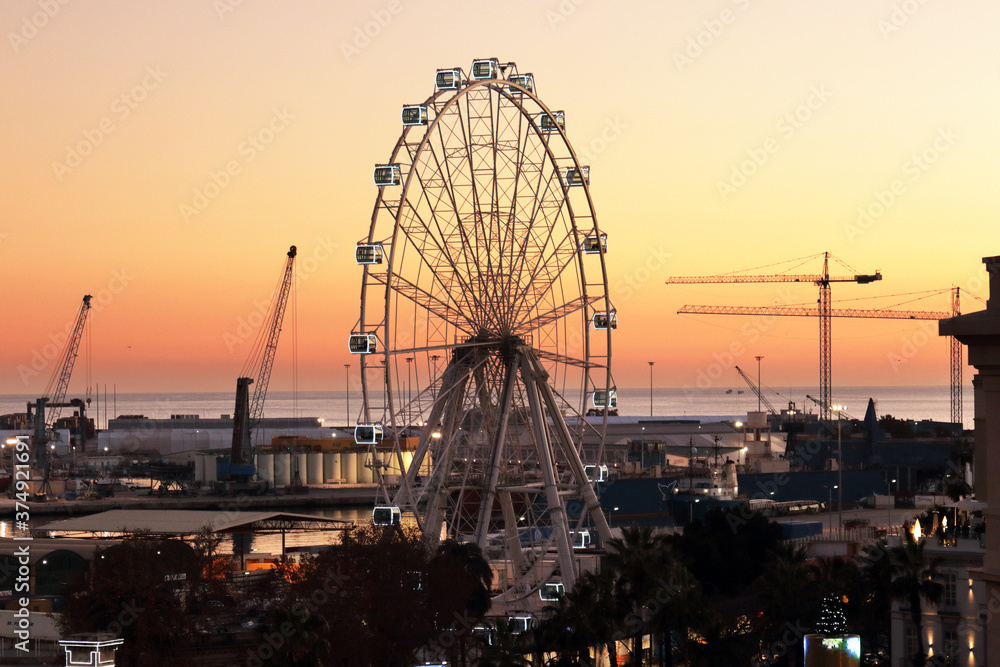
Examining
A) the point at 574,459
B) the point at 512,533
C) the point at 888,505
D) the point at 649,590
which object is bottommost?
the point at 888,505

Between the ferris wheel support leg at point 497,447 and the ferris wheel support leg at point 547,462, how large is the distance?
666mm

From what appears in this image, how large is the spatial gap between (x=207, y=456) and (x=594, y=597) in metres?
134

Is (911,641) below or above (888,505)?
below

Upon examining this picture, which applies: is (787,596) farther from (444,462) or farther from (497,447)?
(444,462)

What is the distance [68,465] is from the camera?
189000 millimetres

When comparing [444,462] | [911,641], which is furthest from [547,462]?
[911,641]

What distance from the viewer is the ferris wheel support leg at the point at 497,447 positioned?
54.8 metres

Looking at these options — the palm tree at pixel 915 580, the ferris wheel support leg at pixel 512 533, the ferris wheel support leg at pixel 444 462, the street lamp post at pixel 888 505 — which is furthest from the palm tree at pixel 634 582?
the street lamp post at pixel 888 505

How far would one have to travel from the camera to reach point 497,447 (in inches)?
2162

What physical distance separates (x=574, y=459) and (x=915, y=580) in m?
18.6

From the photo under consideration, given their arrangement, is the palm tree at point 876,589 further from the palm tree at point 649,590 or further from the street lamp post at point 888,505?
the street lamp post at point 888,505

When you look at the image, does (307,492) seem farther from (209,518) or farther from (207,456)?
(209,518)

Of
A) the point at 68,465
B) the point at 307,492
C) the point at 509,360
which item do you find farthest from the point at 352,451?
the point at 509,360

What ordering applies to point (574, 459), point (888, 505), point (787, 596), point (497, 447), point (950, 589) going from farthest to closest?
point (888, 505) < point (574, 459) < point (497, 447) < point (950, 589) < point (787, 596)
